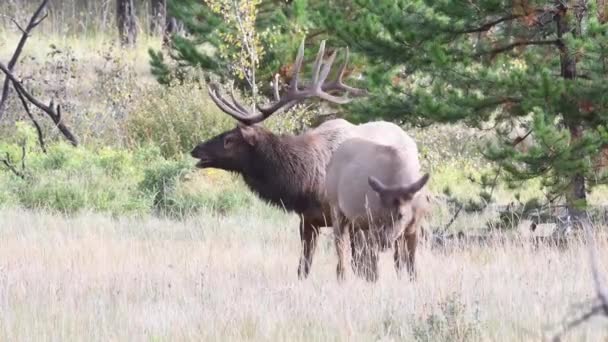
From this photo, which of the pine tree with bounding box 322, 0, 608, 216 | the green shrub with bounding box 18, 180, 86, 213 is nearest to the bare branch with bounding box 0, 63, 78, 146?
the green shrub with bounding box 18, 180, 86, 213

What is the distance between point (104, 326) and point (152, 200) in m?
6.83

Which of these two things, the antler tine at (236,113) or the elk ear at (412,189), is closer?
the elk ear at (412,189)

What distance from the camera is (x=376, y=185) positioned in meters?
8.19

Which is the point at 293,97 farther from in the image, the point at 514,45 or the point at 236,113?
the point at 514,45

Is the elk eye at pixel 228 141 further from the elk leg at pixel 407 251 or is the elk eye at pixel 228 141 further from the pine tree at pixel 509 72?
the elk leg at pixel 407 251

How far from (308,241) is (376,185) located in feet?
5.54

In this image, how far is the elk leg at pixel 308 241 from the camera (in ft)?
31.2

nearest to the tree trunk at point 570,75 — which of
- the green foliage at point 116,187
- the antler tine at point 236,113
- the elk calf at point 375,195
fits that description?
the elk calf at point 375,195

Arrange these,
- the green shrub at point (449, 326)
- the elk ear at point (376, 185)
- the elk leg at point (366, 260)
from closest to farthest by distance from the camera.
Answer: the green shrub at point (449, 326) → the elk ear at point (376, 185) → the elk leg at point (366, 260)

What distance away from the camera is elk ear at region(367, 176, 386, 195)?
26.8ft

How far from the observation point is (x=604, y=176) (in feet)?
34.6

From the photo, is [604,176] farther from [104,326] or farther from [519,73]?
[104,326]

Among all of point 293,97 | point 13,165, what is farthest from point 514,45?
point 13,165

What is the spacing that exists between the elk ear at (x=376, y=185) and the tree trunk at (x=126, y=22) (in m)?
16.3
